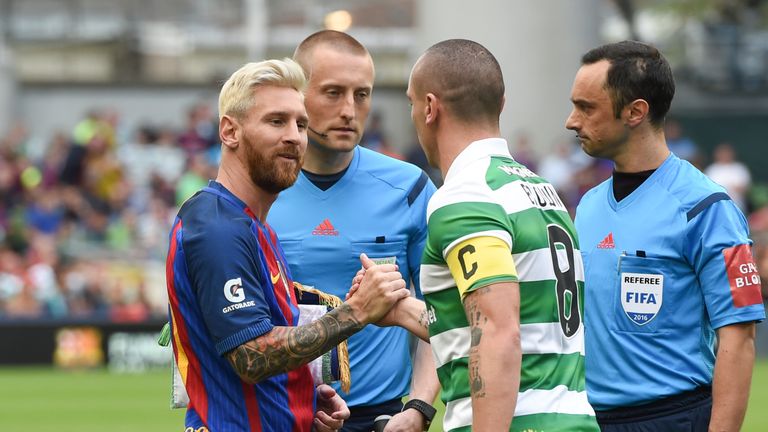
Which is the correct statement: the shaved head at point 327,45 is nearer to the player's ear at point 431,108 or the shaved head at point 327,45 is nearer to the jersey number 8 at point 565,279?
A: the player's ear at point 431,108

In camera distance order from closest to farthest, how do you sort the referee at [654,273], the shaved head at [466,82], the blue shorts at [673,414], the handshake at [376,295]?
1. the shaved head at [466,82]
2. the handshake at [376,295]
3. the referee at [654,273]
4. the blue shorts at [673,414]

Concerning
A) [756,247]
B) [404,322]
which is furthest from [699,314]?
[756,247]

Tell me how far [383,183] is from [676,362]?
1.57 metres

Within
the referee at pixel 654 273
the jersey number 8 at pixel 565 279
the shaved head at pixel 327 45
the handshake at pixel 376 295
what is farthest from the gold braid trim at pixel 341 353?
the shaved head at pixel 327 45

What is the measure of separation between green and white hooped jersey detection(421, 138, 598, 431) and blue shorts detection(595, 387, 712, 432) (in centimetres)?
102

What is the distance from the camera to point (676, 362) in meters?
5.60

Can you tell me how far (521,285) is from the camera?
4.61m

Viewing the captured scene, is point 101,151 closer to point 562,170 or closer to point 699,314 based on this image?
point 562,170

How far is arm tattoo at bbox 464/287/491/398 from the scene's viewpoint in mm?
4438

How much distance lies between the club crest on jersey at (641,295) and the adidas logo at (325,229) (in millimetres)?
1305

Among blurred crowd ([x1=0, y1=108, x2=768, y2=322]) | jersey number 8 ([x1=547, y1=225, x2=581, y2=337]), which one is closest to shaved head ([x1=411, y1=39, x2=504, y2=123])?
jersey number 8 ([x1=547, y1=225, x2=581, y2=337])

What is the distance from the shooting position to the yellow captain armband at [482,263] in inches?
174

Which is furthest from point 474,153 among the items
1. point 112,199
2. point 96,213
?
point 112,199

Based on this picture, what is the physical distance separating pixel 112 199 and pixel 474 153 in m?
19.0
